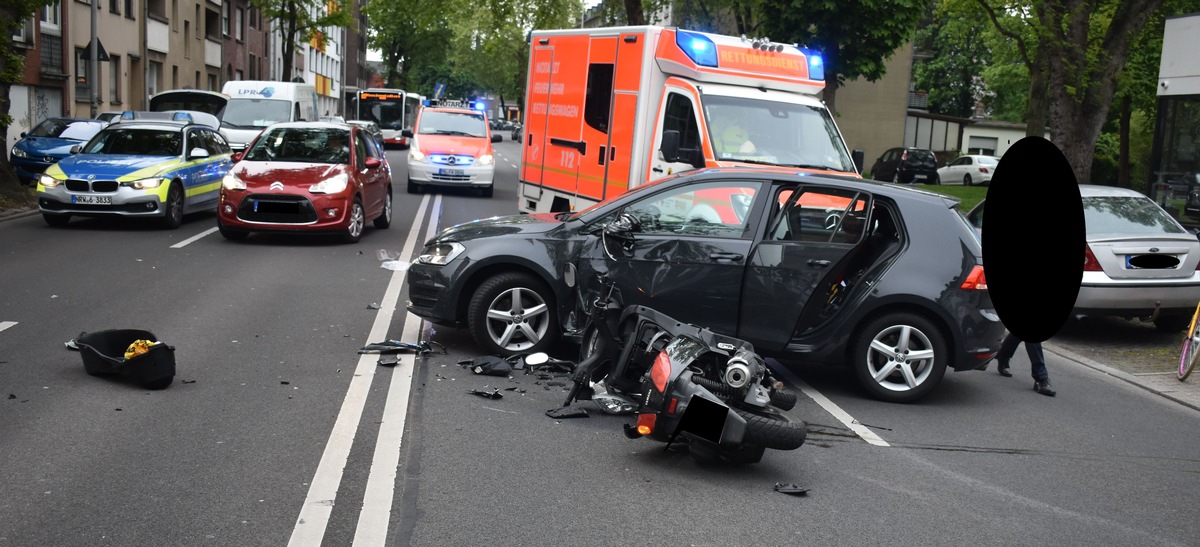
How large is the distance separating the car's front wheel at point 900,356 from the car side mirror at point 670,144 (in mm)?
4081

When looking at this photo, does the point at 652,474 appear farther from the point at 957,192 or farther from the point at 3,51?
the point at 957,192

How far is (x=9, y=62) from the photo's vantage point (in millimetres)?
18641

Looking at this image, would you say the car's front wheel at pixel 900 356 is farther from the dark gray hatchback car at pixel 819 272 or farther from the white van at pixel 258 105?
the white van at pixel 258 105

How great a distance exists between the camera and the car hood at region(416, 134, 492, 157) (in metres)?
25.2

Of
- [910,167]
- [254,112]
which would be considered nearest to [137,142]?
[254,112]

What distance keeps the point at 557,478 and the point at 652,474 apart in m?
0.52

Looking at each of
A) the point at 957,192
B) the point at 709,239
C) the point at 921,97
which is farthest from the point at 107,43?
the point at 921,97

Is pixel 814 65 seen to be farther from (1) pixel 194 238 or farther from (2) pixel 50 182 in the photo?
(2) pixel 50 182

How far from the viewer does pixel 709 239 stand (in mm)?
7688

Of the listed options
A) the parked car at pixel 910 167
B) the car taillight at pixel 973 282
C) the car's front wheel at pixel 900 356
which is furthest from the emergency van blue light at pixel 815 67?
the parked car at pixel 910 167

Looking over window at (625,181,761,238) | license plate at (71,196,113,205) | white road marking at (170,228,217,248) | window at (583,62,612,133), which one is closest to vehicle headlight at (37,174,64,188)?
license plate at (71,196,113,205)

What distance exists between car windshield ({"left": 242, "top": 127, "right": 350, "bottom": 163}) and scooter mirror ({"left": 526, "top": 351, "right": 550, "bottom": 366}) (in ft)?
28.4

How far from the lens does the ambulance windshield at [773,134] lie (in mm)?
11562

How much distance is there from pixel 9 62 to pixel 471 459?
54.7 ft
